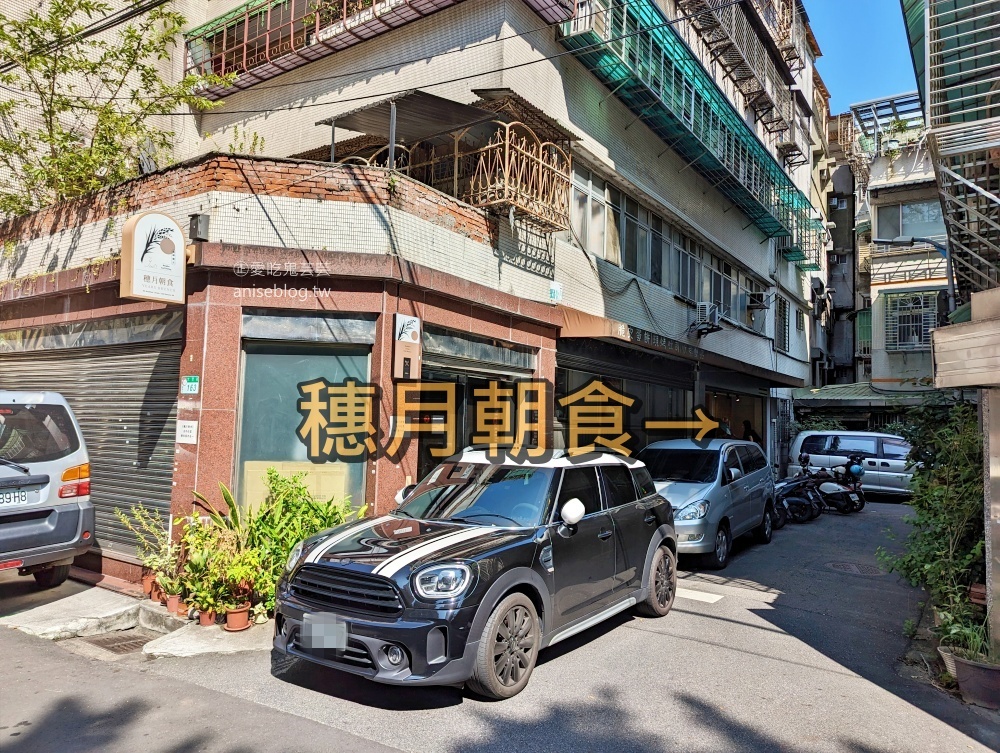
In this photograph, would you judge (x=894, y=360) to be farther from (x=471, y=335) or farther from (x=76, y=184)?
(x=76, y=184)

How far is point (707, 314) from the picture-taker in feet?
55.8

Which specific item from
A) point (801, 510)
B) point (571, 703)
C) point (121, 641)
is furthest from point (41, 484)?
point (801, 510)

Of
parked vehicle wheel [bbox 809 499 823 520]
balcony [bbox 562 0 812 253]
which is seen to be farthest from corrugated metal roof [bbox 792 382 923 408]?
parked vehicle wheel [bbox 809 499 823 520]

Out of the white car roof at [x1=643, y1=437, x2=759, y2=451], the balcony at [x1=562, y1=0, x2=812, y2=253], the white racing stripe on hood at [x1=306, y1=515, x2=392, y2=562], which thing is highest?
the balcony at [x1=562, y1=0, x2=812, y2=253]

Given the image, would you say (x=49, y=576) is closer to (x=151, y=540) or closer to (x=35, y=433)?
(x=151, y=540)

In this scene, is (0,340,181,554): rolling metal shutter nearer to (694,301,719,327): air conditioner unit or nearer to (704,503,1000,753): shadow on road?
(704,503,1000,753): shadow on road

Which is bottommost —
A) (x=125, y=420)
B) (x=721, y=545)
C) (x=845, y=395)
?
(x=721, y=545)

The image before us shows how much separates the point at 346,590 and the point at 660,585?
3.65m

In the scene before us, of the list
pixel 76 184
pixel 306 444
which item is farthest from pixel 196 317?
pixel 76 184

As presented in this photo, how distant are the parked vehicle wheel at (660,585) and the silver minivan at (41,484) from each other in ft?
18.9

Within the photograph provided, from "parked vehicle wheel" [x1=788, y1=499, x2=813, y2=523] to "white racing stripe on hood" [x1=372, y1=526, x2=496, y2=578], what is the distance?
10.8 m

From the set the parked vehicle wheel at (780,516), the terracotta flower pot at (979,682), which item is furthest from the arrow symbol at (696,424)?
the terracotta flower pot at (979,682)

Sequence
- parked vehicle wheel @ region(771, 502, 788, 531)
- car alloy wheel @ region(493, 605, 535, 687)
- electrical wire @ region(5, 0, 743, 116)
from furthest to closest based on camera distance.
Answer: parked vehicle wheel @ region(771, 502, 788, 531), electrical wire @ region(5, 0, 743, 116), car alloy wheel @ region(493, 605, 535, 687)

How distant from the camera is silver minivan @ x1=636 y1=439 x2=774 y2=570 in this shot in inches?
362
